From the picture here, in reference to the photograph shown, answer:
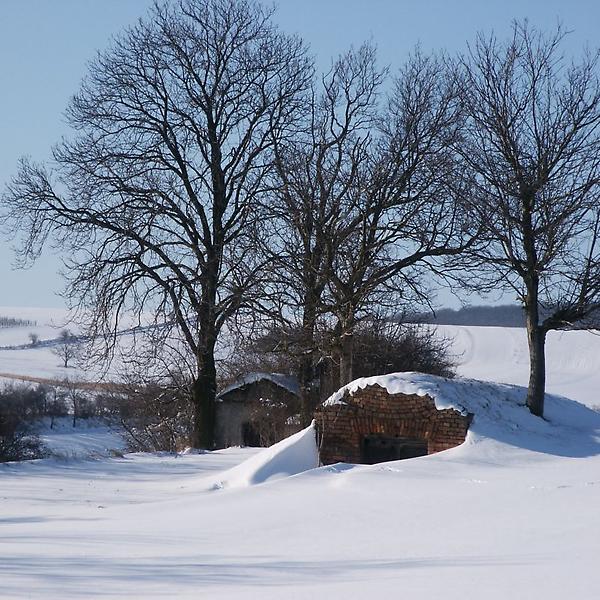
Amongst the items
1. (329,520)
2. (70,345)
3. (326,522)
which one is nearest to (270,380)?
(329,520)

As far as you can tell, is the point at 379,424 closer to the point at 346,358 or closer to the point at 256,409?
the point at 346,358

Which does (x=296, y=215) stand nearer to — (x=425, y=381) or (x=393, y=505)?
(x=425, y=381)

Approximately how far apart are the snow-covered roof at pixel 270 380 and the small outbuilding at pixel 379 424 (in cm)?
1067

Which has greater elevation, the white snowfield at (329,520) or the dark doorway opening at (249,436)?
the dark doorway opening at (249,436)

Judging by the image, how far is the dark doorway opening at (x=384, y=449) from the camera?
1524 cm

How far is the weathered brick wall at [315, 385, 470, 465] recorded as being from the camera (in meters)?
Answer: 14.5

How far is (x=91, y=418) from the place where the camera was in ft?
→ 180

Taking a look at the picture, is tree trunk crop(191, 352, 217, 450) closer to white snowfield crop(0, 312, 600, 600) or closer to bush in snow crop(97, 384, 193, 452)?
bush in snow crop(97, 384, 193, 452)

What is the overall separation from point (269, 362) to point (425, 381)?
1526 centimetres

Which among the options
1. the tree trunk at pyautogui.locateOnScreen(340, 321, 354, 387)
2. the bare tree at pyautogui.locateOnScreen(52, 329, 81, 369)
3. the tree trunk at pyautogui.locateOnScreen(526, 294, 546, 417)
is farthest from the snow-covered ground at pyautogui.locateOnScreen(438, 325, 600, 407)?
the tree trunk at pyautogui.locateOnScreen(526, 294, 546, 417)

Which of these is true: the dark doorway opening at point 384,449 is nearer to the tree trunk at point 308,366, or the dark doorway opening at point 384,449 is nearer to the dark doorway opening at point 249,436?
the tree trunk at point 308,366

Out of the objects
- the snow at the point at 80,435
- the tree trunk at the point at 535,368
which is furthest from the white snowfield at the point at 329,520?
the snow at the point at 80,435

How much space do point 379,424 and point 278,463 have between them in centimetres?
226

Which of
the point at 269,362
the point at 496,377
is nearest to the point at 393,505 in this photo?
the point at 269,362
